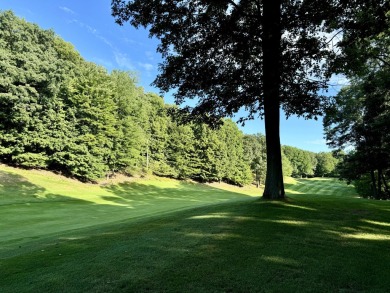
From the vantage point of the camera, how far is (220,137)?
60.2 meters

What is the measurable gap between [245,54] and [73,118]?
29.7m

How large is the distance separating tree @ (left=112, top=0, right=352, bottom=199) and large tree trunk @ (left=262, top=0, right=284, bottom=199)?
32 millimetres

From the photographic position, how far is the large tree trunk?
9.66 metres

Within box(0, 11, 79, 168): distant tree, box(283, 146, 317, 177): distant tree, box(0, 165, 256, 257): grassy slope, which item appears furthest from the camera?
box(283, 146, 317, 177): distant tree

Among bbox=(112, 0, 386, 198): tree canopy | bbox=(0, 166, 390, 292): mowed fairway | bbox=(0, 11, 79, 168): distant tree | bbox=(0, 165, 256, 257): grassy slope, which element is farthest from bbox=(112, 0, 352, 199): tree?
bbox=(0, 11, 79, 168): distant tree

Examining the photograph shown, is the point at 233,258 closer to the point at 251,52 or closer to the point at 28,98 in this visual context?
the point at 251,52

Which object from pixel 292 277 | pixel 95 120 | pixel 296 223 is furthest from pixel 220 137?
pixel 292 277

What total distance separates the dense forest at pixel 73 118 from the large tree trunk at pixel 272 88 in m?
15.3

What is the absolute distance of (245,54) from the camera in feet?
34.4

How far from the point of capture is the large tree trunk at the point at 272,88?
31.7ft

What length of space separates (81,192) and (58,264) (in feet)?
88.8

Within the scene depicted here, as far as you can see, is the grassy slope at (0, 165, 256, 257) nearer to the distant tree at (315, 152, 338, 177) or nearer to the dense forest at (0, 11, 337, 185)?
the dense forest at (0, 11, 337, 185)

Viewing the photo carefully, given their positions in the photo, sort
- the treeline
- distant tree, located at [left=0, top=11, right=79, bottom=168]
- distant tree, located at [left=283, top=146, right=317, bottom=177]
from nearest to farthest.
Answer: the treeline, distant tree, located at [left=0, top=11, right=79, bottom=168], distant tree, located at [left=283, top=146, right=317, bottom=177]

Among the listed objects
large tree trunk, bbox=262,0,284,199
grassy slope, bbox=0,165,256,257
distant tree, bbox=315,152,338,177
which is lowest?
grassy slope, bbox=0,165,256,257
